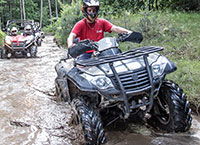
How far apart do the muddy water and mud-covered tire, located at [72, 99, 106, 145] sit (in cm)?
37

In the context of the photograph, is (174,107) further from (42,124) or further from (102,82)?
(42,124)

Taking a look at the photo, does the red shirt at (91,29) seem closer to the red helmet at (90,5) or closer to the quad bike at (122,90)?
the red helmet at (90,5)

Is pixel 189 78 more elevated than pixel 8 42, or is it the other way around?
pixel 189 78

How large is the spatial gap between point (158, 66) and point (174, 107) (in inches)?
21.2

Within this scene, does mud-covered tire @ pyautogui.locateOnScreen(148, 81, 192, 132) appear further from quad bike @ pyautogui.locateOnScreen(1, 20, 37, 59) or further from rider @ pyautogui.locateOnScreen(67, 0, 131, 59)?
quad bike @ pyautogui.locateOnScreen(1, 20, 37, 59)

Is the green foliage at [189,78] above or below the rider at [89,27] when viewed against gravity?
below

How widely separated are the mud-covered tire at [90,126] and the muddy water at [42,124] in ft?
1.21

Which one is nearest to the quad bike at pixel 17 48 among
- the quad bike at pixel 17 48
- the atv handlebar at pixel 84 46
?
the quad bike at pixel 17 48

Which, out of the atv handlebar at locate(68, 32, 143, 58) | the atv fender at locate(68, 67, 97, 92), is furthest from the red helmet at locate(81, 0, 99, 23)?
the atv fender at locate(68, 67, 97, 92)

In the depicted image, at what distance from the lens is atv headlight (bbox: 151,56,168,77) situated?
326cm

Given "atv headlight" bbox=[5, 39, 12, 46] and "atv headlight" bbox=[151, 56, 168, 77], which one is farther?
"atv headlight" bbox=[5, 39, 12, 46]

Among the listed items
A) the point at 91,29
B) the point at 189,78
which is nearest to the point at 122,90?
the point at 91,29

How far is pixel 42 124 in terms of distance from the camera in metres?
4.25

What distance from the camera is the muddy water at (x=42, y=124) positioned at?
3.46 meters
